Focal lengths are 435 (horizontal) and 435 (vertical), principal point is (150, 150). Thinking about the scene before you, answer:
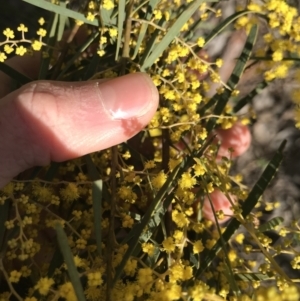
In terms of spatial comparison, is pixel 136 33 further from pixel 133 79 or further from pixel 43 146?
pixel 43 146

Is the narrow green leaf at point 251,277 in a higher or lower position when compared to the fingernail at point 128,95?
lower

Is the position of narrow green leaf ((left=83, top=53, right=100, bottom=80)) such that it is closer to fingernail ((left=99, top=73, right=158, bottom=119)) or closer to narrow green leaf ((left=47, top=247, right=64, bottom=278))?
fingernail ((left=99, top=73, right=158, bottom=119))

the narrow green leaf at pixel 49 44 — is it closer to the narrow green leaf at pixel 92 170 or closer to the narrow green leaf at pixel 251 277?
the narrow green leaf at pixel 92 170

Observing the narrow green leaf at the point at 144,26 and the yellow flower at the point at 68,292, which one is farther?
the narrow green leaf at the point at 144,26

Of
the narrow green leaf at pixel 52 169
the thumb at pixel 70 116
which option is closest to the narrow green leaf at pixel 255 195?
the thumb at pixel 70 116

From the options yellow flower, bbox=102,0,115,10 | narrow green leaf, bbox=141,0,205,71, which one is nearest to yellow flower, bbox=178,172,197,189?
narrow green leaf, bbox=141,0,205,71
